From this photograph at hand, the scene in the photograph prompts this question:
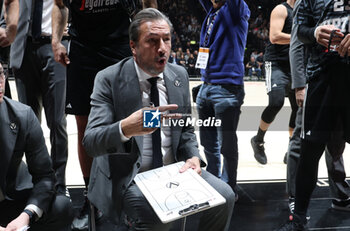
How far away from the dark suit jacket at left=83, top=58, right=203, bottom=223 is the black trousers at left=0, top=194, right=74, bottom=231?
0.14 meters

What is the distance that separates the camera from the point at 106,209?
159 centimetres

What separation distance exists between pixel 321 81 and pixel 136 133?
1075mm

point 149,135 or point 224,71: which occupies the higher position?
point 224,71

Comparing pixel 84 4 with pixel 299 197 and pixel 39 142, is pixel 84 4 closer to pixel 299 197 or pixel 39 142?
pixel 39 142

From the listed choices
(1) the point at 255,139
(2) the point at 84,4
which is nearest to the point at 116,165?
(2) the point at 84,4

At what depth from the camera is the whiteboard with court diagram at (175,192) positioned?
132cm

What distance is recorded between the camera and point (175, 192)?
1415 mm

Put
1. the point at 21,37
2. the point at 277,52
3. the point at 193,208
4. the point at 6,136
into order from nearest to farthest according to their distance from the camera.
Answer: the point at 193,208 < the point at 6,136 < the point at 21,37 < the point at 277,52

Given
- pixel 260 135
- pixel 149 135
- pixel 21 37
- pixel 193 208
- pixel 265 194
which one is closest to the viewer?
pixel 193 208

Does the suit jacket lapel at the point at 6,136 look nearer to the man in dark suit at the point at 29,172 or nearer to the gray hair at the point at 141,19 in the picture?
the man in dark suit at the point at 29,172

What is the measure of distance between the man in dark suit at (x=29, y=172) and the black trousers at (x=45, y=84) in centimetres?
72

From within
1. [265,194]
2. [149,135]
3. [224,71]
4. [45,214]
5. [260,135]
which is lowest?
[265,194]

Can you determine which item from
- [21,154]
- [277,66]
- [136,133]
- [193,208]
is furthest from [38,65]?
[277,66]
